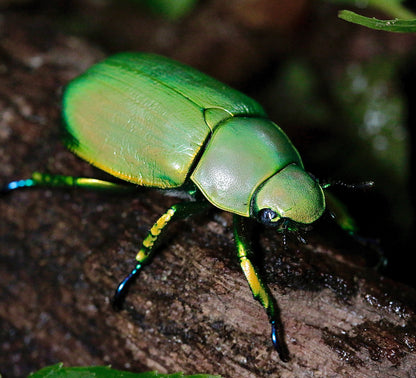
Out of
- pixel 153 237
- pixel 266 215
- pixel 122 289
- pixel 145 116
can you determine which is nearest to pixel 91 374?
pixel 122 289

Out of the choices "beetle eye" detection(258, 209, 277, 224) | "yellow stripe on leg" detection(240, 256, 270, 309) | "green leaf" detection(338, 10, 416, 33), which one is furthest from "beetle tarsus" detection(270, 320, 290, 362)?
"green leaf" detection(338, 10, 416, 33)

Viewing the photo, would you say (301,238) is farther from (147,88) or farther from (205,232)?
(147,88)

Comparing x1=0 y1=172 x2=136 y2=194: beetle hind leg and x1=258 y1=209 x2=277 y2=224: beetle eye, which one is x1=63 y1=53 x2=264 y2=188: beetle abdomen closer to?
x1=0 y1=172 x2=136 y2=194: beetle hind leg

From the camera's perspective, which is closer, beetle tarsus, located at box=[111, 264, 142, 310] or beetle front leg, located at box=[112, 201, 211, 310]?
beetle front leg, located at box=[112, 201, 211, 310]

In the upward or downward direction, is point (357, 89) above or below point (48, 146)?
above

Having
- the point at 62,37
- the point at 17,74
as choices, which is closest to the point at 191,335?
the point at 17,74

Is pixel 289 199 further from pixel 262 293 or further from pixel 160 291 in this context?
pixel 160 291

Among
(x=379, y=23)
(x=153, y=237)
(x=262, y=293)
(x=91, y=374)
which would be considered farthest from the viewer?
(x=153, y=237)
